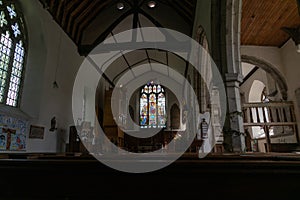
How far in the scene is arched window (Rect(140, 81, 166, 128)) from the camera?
13.9 m

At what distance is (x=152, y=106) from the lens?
1425 cm

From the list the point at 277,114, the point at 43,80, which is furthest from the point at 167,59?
the point at 43,80

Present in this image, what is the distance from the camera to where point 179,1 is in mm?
7020

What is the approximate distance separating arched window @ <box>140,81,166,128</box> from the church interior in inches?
73.6

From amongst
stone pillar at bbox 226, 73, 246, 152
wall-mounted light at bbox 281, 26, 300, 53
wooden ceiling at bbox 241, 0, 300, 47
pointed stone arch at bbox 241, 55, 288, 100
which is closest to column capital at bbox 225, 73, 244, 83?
stone pillar at bbox 226, 73, 246, 152

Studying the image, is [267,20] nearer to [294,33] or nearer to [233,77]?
[294,33]

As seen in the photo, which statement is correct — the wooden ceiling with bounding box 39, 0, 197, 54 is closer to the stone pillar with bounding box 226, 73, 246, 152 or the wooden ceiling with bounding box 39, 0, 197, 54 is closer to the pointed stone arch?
the pointed stone arch

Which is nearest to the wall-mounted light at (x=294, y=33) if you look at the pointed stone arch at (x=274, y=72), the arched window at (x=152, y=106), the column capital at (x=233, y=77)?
the pointed stone arch at (x=274, y=72)

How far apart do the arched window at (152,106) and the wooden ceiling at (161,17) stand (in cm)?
637

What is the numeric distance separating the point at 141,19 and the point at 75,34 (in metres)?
2.72

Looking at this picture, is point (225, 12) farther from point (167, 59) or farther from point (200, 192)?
point (167, 59)

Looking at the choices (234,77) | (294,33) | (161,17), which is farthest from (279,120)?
(161,17)

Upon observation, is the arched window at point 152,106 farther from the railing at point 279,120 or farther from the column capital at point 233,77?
the column capital at point 233,77

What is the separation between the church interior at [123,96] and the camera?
99 cm
